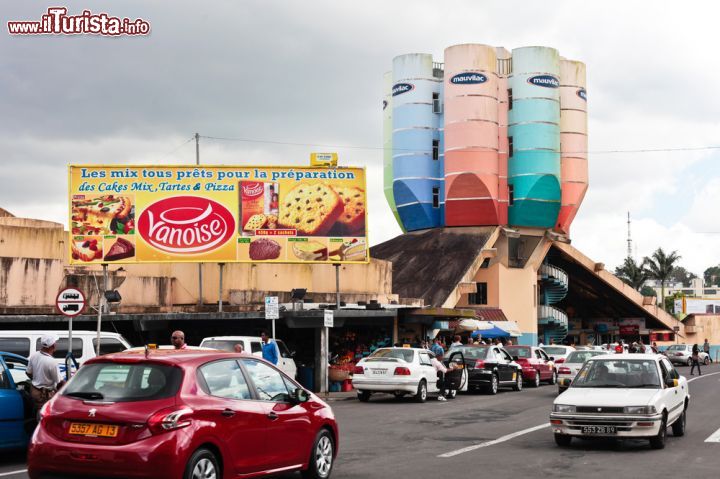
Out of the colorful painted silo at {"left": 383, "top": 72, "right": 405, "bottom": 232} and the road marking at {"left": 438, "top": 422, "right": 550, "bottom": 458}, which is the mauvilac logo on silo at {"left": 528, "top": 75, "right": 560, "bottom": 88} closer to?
the colorful painted silo at {"left": 383, "top": 72, "right": 405, "bottom": 232}

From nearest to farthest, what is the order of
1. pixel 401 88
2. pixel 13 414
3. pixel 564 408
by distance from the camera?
pixel 13 414, pixel 564 408, pixel 401 88

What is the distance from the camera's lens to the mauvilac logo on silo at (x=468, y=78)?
60594 mm

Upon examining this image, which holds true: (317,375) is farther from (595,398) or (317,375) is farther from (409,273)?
(409,273)

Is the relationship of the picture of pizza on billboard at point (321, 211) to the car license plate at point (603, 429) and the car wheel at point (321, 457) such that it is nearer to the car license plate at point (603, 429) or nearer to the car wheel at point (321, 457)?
the car license plate at point (603, 429)

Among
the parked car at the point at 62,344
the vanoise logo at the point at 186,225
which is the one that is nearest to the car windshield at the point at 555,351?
the vanoise logo at the point at 186,225

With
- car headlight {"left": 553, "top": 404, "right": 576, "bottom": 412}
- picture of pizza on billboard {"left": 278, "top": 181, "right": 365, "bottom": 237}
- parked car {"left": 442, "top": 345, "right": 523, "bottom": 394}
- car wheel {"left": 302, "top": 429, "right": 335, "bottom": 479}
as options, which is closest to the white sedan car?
parked car {"left": 442, "top": 345, "right": 523, "bottom": 394}

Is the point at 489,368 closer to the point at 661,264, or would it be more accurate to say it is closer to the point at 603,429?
the point at 603,429

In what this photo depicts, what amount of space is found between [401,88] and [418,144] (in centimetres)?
428

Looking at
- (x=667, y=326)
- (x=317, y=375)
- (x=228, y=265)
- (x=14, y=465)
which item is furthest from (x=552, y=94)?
(x=14, y=465)

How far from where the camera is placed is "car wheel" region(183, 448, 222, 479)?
334 inches

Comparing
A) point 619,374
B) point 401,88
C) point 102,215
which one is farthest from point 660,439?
point 401,88

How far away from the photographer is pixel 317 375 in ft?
97.7

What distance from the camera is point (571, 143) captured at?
64062 mm

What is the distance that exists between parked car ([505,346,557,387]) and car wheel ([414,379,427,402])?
7.90m
